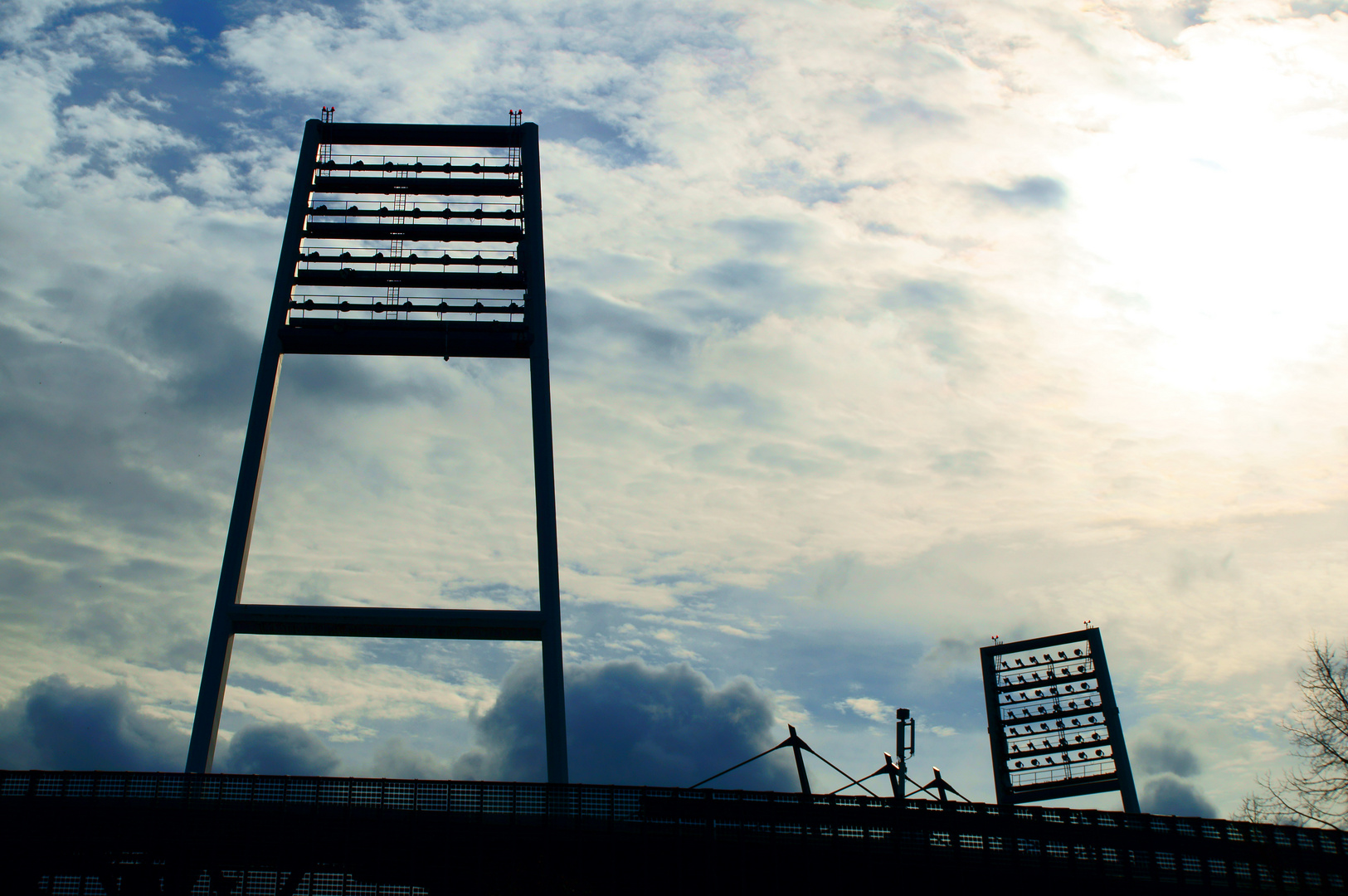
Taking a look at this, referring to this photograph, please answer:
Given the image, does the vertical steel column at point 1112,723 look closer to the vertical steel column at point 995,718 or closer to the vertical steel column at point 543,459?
the vertical steel column at point 995,718

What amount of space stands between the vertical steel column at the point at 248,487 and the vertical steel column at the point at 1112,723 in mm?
27620

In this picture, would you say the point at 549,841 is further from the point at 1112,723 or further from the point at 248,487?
the point at 1112,723

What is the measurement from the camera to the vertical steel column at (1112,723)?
50781 millimetres

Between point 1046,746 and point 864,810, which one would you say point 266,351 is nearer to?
point 864,810

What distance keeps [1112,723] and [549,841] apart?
33.0 m

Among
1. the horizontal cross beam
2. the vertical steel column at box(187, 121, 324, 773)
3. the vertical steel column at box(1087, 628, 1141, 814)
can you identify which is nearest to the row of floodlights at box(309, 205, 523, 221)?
the vertical steel column at box(187, 121, 324, 773)

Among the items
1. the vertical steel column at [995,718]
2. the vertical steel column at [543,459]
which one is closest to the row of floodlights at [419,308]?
the vertical steel column at [543,459]

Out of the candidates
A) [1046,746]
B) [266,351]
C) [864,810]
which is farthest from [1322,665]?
[266,351]

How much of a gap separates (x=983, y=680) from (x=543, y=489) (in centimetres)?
2639

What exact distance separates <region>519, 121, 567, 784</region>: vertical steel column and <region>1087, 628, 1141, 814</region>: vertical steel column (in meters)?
26.8

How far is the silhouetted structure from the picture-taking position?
27.1 m

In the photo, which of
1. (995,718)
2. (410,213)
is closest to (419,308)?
(410,213)

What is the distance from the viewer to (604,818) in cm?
2803

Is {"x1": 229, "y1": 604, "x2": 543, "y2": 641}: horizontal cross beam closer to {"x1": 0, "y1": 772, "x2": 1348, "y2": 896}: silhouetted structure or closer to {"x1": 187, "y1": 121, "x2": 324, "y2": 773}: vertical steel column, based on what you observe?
{"x1": 187, "y1": 121, "x2": 324, "y2": 773}: vertical steel column
